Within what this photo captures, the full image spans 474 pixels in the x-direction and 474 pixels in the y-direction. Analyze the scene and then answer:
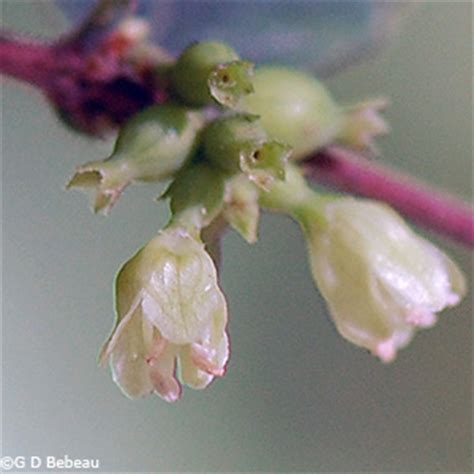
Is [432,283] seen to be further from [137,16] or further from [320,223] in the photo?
[137,16]

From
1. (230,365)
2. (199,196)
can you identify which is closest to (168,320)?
(199,196)

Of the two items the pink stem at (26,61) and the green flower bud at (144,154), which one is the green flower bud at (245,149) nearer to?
the green flower bud at (144,154)

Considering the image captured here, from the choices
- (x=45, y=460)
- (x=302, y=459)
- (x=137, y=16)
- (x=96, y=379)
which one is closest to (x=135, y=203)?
(x=96, y=379)

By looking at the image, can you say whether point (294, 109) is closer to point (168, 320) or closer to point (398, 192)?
point (398, 192)

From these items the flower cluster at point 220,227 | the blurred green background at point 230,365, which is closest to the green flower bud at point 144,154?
the flower cluster at point 220,227

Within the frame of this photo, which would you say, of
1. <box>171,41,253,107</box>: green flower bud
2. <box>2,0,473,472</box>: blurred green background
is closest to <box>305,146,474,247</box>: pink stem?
<box>171,41,253,107</box>: green flower bud

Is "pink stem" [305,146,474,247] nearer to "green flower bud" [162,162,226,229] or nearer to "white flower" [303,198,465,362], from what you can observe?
"white flower" [303,198,465,362]
